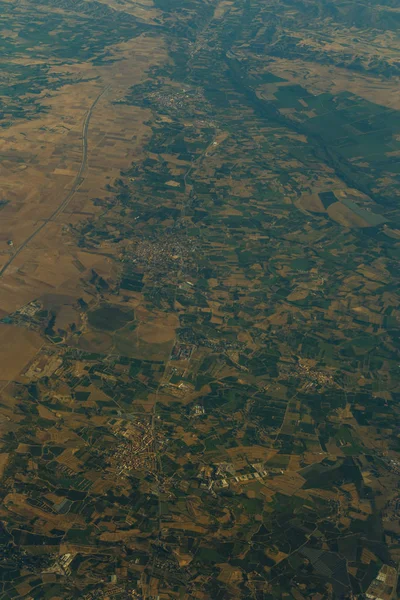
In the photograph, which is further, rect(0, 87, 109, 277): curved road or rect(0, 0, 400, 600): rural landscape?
rect(0, 87, 109, 277): curved road

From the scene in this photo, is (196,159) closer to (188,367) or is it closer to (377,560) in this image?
(188,367)

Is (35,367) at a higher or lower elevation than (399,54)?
lower

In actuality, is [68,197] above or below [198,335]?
above

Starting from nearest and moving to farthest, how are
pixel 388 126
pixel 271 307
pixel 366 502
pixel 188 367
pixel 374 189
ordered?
pixel 366 502
pixel 188 367
pixel 271 307
pixel 374 189
pixel 388 126

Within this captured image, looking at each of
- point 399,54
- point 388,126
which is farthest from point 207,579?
point 399,54

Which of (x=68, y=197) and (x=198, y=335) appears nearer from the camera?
(x=198, y=335)

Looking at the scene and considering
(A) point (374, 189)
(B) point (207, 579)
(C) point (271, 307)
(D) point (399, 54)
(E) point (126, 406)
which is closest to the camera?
(B) point (207, 579)

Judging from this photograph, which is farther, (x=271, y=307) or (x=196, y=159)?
(x=196, y=159)

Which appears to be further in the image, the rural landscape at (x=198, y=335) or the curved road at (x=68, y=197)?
the curved road at (x=68, y=197)
